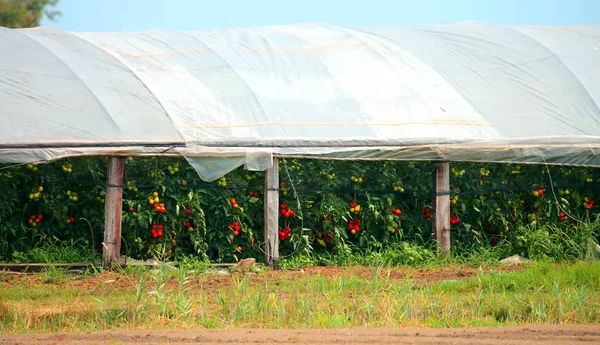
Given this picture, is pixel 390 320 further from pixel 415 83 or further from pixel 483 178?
pixel 415 83

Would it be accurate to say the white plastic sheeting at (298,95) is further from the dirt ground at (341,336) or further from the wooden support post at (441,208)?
the dirt ground at (341,336)

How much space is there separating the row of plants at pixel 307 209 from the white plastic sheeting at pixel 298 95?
1.66 feet

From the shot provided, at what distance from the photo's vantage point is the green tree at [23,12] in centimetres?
2192

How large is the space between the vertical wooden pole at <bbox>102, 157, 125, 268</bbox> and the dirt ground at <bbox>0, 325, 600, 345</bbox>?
12.6ft

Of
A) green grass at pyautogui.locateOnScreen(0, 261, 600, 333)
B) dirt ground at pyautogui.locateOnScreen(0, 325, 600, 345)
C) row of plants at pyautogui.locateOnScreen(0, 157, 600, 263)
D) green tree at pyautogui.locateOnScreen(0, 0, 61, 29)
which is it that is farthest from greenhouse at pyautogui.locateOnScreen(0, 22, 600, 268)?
green tree at pyautogui.locateOnScreen(0, 0, 61, 29)

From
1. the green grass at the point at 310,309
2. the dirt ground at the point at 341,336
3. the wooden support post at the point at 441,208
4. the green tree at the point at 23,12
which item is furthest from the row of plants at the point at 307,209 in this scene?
the green tree at the point at 23,12

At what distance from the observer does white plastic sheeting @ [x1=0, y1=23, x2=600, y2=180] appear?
988cm

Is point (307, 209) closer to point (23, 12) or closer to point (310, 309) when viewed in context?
point (310, 309)

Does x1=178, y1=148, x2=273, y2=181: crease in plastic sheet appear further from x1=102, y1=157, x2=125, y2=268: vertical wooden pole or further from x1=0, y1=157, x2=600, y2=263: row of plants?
x1=102, y1=157, x2=125, y2=268: vertical wooden pole

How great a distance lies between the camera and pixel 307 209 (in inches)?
416

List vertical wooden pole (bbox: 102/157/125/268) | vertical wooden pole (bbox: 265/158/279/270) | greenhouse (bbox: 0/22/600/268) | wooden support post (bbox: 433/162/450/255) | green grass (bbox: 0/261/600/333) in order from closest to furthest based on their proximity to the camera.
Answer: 1. green grass (bbox: 0/261/600/333)
2. vertical wooden pole (bbox: 102/157/125/268)
3. greenhouse (bbox: 0/22/600/268)
4. vertical wooden pole (bbox: 265/158/279/270)
5. wooden support post (bbox: 433/162/450/255)

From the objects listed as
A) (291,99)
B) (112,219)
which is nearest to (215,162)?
(112,219)

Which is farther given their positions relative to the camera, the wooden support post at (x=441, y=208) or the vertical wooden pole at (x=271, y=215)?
the wooden support post at (x=441, y=208)

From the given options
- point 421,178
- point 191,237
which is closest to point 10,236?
point 191,237
